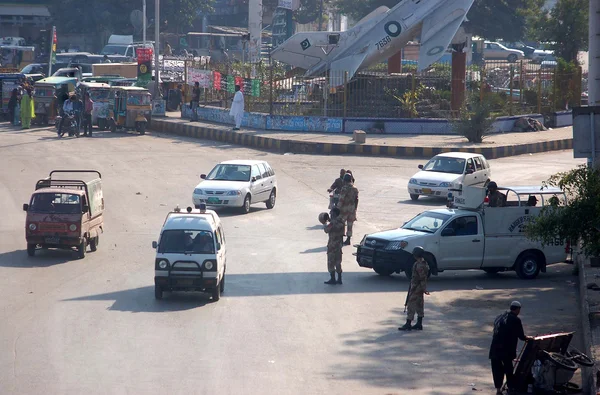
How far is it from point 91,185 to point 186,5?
69.3 meters

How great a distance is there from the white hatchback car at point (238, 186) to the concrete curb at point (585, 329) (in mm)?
8734

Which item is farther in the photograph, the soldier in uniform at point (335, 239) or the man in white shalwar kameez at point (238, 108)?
the man in white shalwar kameez at point (238, 108)

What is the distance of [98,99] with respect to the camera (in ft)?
130

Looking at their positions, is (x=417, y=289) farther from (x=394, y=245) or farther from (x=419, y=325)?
(x=394, y=245)

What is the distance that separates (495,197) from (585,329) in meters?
5.96

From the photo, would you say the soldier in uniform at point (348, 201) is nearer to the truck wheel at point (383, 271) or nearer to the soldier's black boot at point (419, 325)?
the truck wheel at point (383, 271)

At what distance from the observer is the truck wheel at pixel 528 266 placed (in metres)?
18.8

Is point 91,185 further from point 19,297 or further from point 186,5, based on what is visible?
point 186,5

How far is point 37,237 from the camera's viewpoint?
725 inches

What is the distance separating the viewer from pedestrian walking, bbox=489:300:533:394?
35.9 ft

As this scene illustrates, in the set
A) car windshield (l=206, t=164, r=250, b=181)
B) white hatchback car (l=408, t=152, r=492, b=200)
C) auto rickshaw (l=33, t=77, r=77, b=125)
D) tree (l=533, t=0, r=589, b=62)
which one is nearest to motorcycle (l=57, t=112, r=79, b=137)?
auto rickshaw (l=33, t=77, r=77, b=125)

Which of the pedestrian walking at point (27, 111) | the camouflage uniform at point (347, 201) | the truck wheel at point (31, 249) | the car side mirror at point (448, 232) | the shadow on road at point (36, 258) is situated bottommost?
the shadow on road at point (36, 258)

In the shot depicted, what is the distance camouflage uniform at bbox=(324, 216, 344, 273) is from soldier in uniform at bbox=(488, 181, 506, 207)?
13.4ft

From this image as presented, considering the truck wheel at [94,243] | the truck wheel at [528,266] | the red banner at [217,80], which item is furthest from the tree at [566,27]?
the truck wheel at [94,243]
